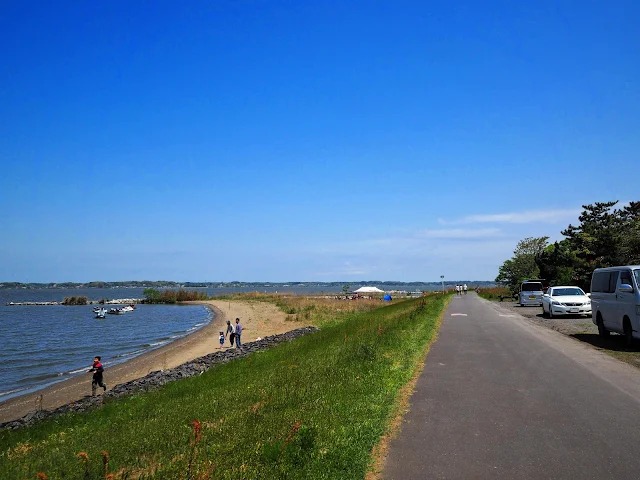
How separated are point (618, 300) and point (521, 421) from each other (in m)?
10.3

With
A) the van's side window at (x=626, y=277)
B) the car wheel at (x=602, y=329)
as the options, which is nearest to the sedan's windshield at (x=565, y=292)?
the car wheel at (x=602, y=329)

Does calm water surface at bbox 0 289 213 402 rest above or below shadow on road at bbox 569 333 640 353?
below

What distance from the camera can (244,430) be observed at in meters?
6.84

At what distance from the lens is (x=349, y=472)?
17.3 feet

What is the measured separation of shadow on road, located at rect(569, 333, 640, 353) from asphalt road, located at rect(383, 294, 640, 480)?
1.88 metres

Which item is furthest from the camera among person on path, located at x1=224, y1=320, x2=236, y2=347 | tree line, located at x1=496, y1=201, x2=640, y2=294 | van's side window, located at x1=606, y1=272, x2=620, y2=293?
tree line, located at x1=496, y1=201, x2=640, y2=294

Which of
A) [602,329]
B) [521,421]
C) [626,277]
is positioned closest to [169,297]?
[602,329]

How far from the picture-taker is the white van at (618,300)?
14359 millimetres

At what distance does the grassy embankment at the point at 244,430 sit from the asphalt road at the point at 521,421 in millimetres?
606

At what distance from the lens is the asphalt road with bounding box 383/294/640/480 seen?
5473mm

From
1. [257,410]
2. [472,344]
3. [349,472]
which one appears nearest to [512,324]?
[472,344]

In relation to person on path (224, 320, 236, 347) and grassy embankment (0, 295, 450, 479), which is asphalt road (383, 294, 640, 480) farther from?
person on path (224, 320, 236, 347)

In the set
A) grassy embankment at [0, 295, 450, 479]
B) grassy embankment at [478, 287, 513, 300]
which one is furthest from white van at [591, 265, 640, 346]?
grassy embankment at [478, 287, 513, 300]

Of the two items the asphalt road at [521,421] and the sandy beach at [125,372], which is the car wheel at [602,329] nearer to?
the asphalt road at [521,421]
